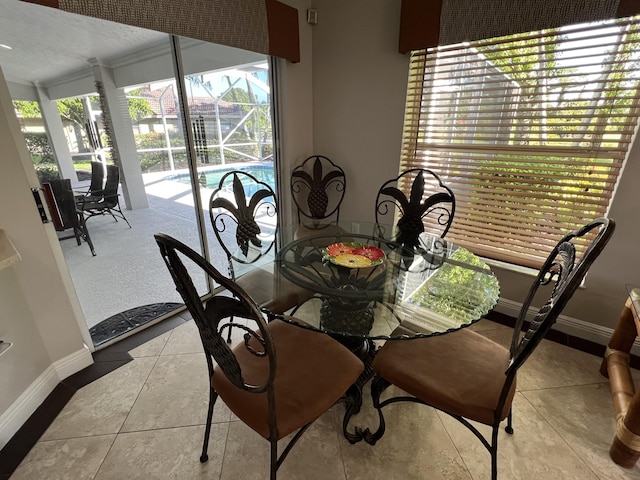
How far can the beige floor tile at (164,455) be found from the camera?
3.89 feet

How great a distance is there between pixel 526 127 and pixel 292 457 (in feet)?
7.29

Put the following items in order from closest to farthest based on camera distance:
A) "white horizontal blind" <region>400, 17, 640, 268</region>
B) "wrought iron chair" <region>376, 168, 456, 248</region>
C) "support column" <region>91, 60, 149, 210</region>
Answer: "white horizontal blind" <region>400, 17, 640, 268</region>, "wrought iron chair" <region>376, 168, 456, 248</region>, "support column" <region>91, 60, 149, 210</region>

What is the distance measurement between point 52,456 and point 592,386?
261 centimetres

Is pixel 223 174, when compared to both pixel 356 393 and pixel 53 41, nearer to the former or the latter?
pixel 53 41

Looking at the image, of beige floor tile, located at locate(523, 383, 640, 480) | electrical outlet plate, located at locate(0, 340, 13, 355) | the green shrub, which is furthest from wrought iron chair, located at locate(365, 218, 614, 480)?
the green shrub

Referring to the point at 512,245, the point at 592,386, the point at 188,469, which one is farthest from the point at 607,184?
the point at 188,469

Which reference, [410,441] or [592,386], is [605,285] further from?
[410,441]

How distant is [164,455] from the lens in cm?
125

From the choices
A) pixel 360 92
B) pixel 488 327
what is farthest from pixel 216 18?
pixel 488 327

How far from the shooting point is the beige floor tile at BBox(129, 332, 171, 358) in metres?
1.81

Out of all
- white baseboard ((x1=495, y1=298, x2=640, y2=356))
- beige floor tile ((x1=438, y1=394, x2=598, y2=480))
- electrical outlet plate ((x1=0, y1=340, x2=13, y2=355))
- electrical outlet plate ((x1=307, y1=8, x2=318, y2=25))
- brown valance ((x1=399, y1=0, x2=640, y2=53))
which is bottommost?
beige floor tile ((x1=438, y1=394, x2=598, y2=480))

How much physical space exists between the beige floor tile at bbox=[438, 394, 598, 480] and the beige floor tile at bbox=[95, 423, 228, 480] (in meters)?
1.05

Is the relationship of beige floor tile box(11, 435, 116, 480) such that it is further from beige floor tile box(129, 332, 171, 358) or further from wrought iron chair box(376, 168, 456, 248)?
wrought iron chair box(376, 168, 456, 248)

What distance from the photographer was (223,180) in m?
1.95
